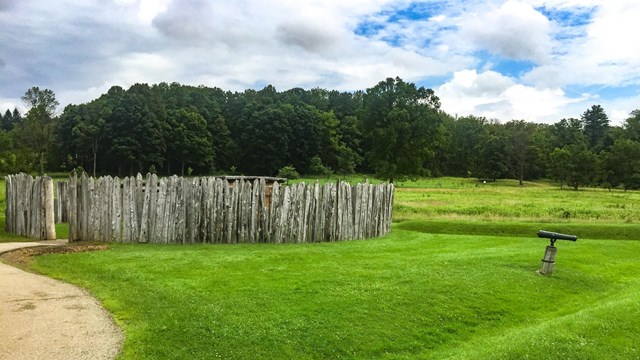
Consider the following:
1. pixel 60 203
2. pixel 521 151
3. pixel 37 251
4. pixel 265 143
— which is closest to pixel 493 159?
pixel 521 151

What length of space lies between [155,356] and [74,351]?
1065mm

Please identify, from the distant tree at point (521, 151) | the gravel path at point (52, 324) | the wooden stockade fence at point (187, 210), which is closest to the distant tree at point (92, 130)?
the wooden stockade fence at point (187, 210)

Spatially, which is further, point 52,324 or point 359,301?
point 359,301

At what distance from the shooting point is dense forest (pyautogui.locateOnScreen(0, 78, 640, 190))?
52.2 meters

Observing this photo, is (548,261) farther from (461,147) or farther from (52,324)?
(461,147)

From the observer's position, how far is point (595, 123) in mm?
104000

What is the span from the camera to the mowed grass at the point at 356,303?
7230 mm

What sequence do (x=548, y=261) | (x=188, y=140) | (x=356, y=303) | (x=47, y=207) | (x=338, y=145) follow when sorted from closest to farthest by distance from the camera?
1. (x=356, y=303)
2. (x=548, y=261)
3. (x=47, y=207)
4. (x=188, y=140)
5. (x=338, y=145)

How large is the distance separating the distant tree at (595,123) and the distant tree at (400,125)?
210 ft

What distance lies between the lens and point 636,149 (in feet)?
240

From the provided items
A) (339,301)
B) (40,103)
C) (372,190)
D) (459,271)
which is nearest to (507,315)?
(459,271)

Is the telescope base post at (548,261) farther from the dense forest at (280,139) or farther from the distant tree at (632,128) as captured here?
the distant tree at (632,128)

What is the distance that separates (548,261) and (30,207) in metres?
15.7

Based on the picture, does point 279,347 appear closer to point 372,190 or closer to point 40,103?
point 372,190
